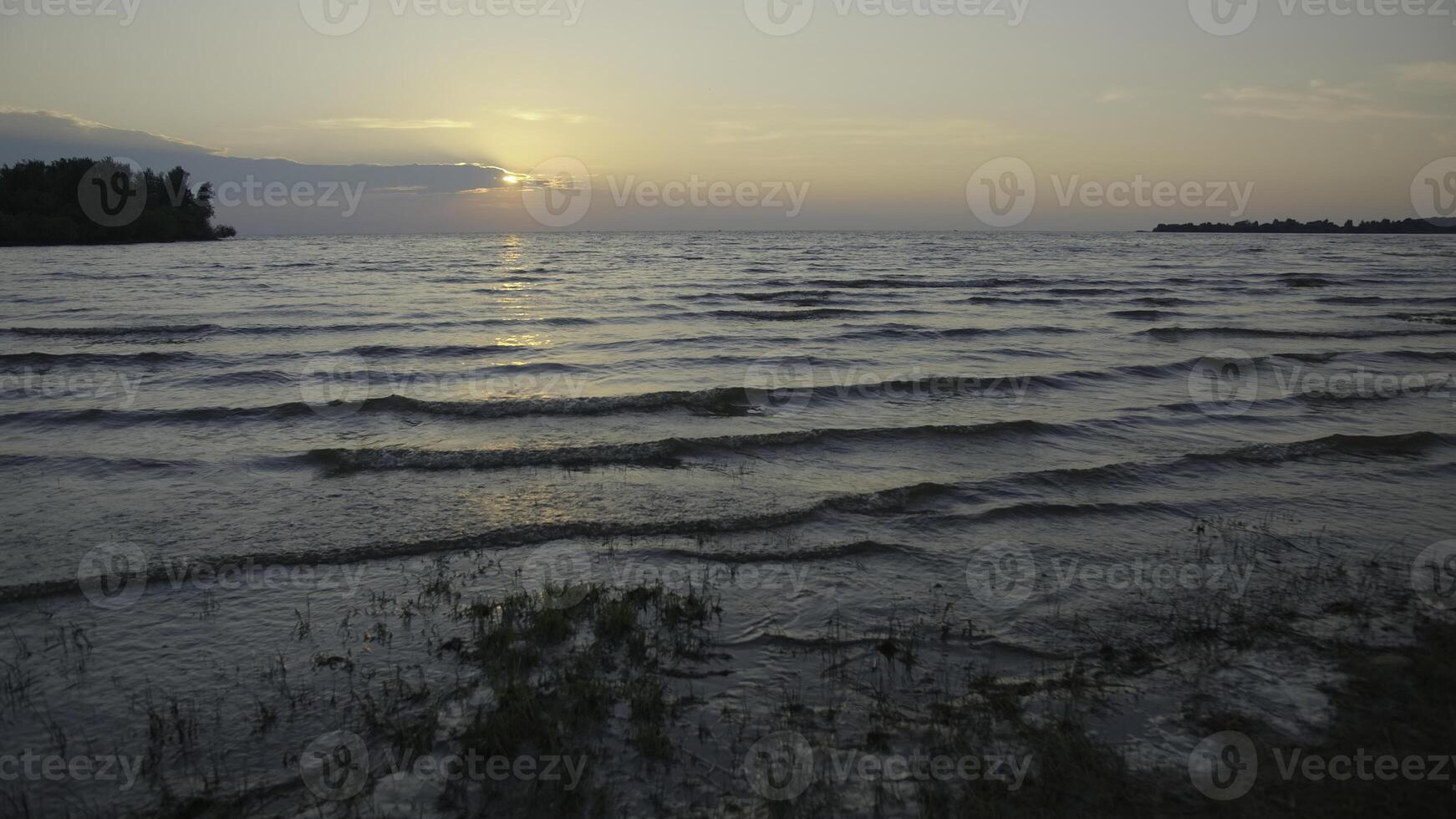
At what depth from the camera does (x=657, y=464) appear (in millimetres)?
11648

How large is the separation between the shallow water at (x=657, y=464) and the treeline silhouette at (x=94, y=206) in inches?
2790

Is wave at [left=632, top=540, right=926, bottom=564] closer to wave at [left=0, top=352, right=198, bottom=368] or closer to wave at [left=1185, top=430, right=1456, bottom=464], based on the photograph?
wave at [left=1185, top=430, right=1456, bottom=464]

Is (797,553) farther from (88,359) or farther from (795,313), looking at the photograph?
(795,313)

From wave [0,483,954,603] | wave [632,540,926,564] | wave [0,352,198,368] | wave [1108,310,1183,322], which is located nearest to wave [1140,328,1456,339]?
wave [1108,310,1183,322]

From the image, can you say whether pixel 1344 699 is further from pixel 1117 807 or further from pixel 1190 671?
pixel 1117 807

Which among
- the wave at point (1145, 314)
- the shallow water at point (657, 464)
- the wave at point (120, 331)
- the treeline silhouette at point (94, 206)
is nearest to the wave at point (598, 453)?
the shallow water at point (657, 464)

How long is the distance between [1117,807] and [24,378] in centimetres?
2183

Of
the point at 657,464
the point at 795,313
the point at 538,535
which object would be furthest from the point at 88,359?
the point at 795,313

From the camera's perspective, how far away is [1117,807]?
412 cm

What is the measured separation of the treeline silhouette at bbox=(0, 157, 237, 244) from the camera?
80875 millimetres

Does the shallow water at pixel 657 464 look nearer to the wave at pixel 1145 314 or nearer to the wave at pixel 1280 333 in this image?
the wave at pixel 1280 333

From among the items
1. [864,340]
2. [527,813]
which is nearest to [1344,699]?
[527,813]

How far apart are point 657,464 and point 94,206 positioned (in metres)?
113

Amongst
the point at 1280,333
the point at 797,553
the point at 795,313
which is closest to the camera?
the point at 797,553
